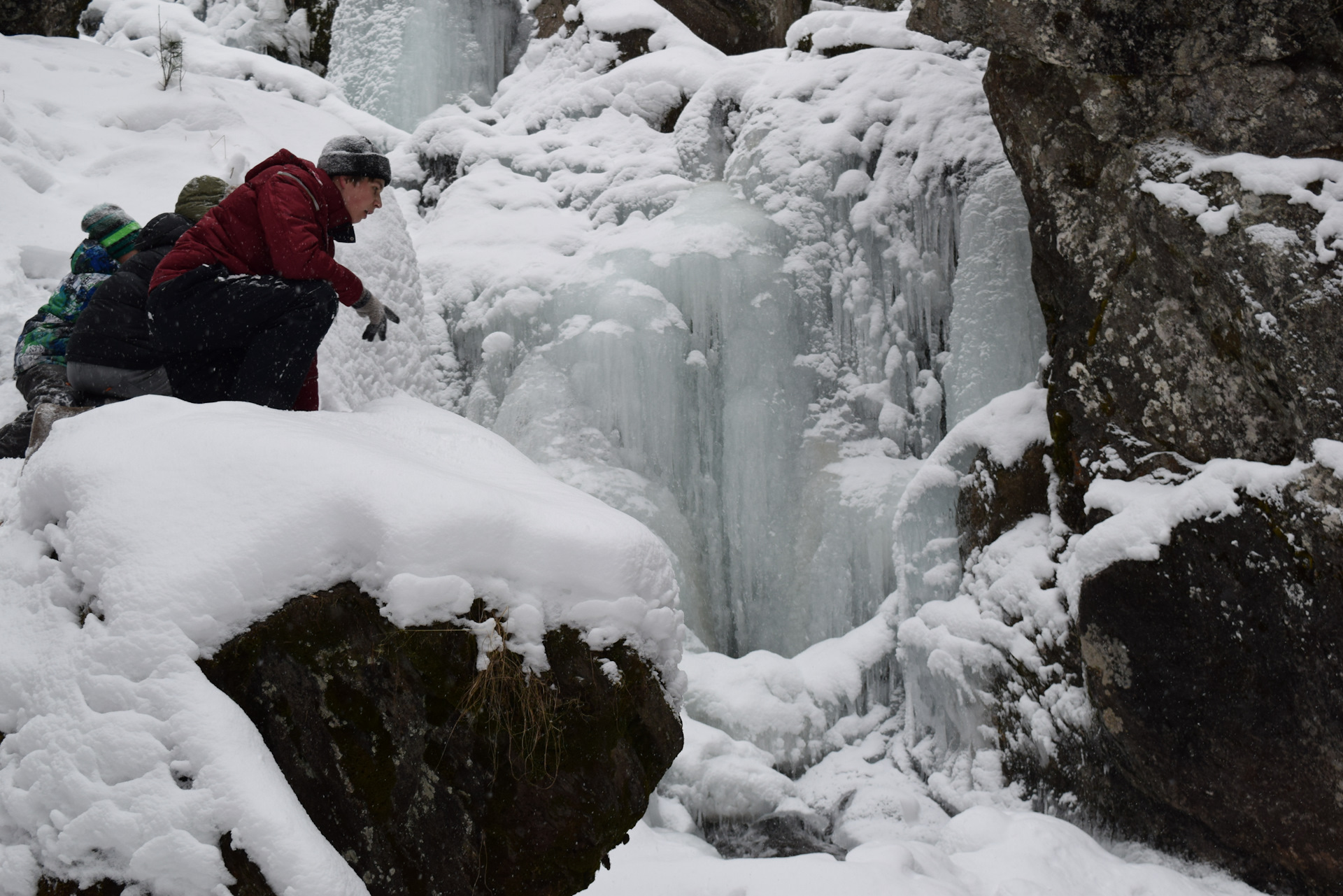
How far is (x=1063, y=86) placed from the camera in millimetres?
4406

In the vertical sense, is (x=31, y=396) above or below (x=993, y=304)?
below

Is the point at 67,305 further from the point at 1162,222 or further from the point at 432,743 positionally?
the point at 1162,222

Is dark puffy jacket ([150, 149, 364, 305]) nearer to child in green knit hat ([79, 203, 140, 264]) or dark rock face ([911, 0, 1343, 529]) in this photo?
child in green knit hat ([79, 203, 140, 264])

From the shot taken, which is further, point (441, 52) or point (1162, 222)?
point (441, 52)

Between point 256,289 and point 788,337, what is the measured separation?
374 cm

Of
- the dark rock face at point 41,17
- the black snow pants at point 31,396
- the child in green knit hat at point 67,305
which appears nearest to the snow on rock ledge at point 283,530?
the black snow pants at point 31,396

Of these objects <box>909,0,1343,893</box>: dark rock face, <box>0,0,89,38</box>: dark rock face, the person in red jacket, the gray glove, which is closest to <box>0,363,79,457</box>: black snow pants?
the person in red jacket

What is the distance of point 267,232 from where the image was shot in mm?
2789

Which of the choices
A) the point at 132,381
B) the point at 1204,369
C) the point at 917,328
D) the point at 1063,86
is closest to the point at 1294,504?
the point at 1204,369

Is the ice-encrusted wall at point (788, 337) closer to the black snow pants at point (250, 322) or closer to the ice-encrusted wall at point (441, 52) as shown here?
the black snow pants at point (250, 322)

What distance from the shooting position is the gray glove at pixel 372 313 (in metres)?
3.12

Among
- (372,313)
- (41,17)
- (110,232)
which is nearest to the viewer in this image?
(372,313)

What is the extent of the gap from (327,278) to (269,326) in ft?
0.72

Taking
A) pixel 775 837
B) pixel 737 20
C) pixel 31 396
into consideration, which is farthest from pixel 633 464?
pixel 737 20
